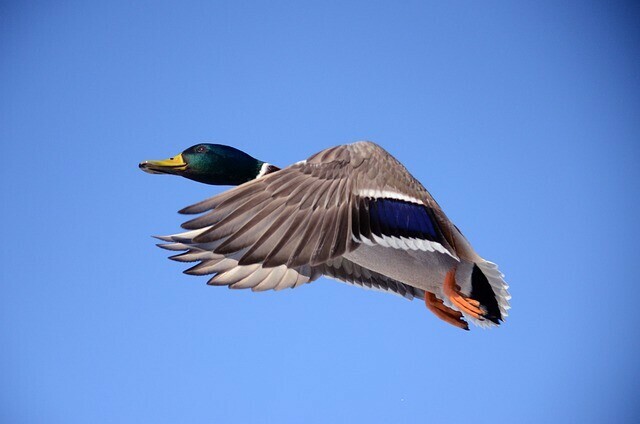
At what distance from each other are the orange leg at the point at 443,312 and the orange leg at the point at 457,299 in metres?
0.56

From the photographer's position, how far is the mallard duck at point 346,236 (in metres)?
4.39

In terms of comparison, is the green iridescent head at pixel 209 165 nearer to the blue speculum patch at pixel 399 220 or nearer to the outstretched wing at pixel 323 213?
the outstretched wing at pixel 323 213

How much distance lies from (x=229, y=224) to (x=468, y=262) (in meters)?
2.10

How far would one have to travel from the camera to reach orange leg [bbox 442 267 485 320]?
5582mm

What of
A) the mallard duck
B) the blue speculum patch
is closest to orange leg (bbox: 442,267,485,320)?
the mallard duck

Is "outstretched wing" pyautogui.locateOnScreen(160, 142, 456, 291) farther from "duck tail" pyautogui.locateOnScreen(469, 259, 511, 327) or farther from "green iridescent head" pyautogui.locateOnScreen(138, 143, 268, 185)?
"green iridescent head" pyautogui.locateOnScreen(138, 143, 268, 185)

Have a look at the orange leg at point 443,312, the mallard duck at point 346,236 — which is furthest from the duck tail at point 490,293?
the orange leg at point 443,312

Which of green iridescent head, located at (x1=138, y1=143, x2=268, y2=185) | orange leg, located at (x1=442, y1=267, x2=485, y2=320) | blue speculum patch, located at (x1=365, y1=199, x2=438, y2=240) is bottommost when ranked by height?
orange leg, located at (x1=442, y1=267, x2=485, y2=320)

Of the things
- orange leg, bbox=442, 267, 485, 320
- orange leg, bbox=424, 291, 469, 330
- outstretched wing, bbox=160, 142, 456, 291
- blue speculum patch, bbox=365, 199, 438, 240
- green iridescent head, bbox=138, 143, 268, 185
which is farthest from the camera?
green iridescent head, bbox=138, 143, 268, 185

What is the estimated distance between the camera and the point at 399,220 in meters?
4.82

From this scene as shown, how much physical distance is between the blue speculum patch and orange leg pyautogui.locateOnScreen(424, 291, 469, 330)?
143 cm

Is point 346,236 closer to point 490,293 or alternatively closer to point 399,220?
point 399,220

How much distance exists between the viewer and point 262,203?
4.59 m

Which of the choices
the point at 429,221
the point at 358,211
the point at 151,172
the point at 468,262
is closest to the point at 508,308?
the point at 468,262
